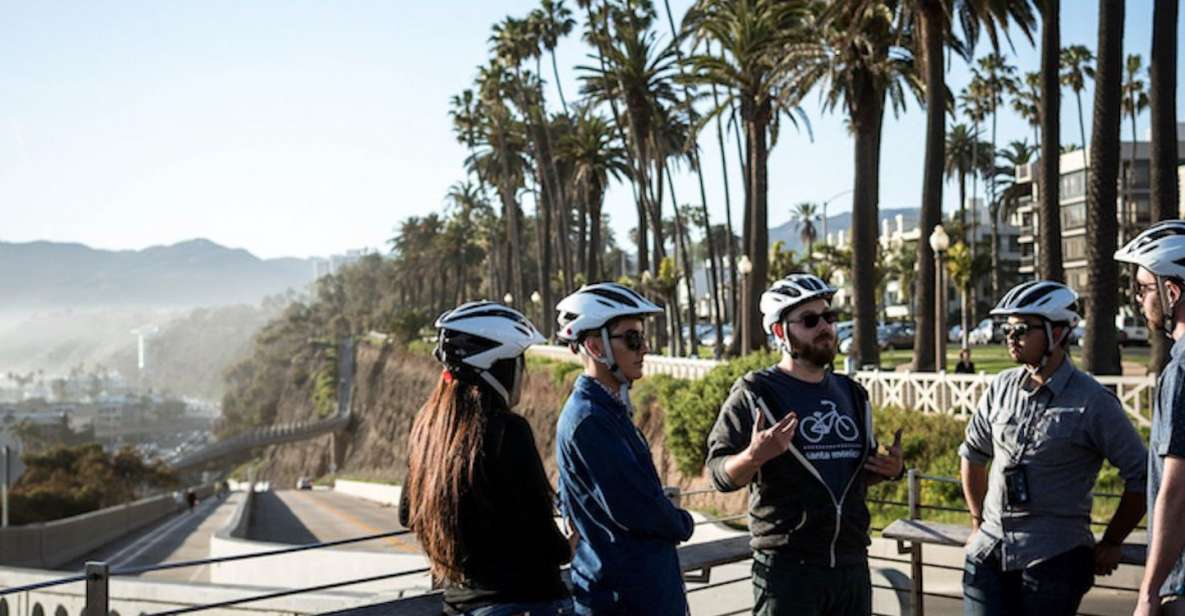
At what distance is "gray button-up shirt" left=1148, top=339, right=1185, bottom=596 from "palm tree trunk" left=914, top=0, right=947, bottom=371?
85.5 ft

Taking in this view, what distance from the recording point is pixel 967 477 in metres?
5.30

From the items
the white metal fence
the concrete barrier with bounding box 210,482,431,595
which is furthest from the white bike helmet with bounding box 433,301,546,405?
the concrete barrier with bounding box 210,482,431,595

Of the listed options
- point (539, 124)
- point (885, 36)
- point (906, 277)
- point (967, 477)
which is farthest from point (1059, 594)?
point (906, 277)

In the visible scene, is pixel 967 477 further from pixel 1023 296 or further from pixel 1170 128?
pixel 1170 128

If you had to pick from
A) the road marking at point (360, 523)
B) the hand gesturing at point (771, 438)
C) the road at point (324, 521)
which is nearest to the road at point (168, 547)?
the road at point (324, 521)

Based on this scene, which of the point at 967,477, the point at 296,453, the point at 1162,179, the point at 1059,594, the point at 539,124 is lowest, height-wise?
the point at 296,453

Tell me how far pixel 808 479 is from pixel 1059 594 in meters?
1.12

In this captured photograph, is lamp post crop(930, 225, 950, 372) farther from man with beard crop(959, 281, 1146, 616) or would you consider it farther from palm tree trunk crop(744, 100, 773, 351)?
man with beard crop(959, 281, 1146, 616)

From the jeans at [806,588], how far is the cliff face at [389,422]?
27.5 metres

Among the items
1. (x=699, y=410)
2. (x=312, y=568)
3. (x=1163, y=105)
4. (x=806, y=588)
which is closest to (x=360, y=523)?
(x=312, y=568)

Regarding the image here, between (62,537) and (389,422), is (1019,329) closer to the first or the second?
(62,537)

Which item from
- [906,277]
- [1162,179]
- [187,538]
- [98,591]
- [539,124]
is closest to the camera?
[98,591]

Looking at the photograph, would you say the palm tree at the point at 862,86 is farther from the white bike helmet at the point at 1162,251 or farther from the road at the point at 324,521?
the white bike helmet at the point at 1162,251

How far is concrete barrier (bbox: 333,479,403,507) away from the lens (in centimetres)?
5588
